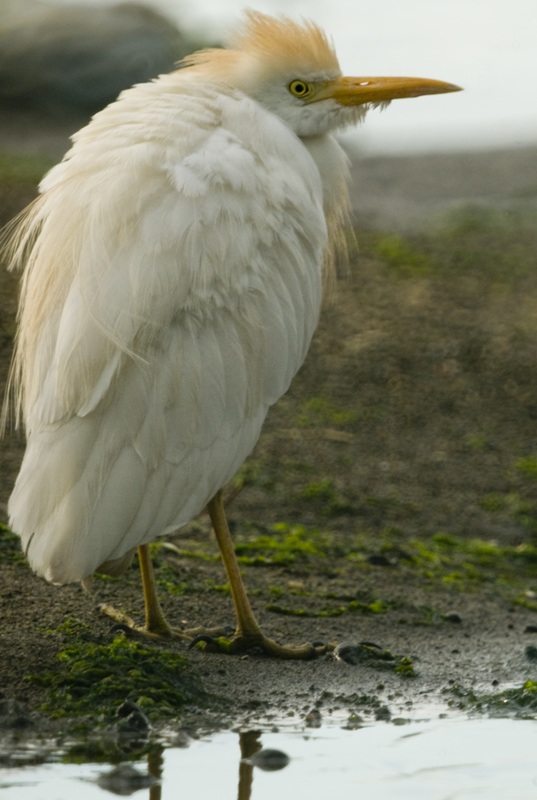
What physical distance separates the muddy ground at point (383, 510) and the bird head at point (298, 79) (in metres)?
2.18

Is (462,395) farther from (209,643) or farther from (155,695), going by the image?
(155,695)

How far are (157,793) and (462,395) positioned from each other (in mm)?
5777

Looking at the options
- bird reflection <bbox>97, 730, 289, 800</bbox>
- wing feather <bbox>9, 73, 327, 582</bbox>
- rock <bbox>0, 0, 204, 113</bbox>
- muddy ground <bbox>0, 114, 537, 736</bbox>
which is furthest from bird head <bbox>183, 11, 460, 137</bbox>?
rock <bbox>0, 0, 204, 113</bbox>

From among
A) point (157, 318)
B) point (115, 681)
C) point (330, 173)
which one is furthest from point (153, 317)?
point (330, 173)

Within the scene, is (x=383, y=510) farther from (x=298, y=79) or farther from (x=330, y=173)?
(x=298, y=79)

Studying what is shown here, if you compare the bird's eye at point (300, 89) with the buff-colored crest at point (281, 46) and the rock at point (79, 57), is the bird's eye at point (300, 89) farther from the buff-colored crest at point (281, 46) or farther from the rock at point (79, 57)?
the rock at point (79, 57)

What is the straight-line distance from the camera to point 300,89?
5855mm

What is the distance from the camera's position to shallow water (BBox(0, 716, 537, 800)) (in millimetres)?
3682

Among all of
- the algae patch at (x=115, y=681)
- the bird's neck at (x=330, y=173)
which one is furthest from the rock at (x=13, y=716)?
the bird's neck at (x=330, y=173)

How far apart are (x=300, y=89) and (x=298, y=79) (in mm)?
53

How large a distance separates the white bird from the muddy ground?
45 cm

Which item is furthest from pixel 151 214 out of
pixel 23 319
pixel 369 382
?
pixel 369 382

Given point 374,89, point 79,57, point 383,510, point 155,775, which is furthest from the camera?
point 79,57

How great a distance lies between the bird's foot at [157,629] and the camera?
17.3 ft
